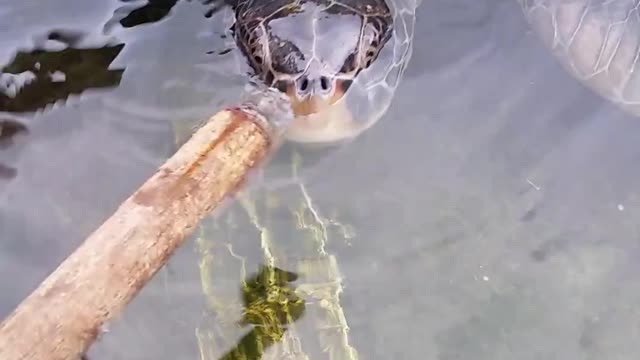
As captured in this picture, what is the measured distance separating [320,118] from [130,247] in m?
0.64

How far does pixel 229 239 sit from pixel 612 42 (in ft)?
3.42

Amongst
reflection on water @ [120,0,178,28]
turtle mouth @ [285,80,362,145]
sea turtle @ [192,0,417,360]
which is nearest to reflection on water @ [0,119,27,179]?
reflection on water @ [120,0,178,28]

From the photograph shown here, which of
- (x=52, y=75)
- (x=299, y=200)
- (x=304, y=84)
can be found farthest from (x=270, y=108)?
(x=52, y=75)

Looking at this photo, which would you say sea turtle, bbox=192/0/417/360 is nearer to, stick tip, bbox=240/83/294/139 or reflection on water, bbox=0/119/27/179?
stick tip, bbox=240/83/294/139

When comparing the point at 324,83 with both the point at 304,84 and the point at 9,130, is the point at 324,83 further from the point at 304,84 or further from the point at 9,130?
the point at 9,130

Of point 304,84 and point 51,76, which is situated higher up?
point 304,84

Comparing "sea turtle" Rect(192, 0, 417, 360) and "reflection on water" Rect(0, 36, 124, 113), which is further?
"reflection on water" Rect(0, 36, 124, 113)

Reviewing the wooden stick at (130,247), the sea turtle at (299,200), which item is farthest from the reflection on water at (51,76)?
the wooden stick at (130,247)

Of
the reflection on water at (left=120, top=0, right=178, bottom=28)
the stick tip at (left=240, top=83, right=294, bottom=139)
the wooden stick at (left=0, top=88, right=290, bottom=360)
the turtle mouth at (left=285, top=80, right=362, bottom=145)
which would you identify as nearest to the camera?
the wooden stick at (left=0, top=88, right=290, bottom=360)

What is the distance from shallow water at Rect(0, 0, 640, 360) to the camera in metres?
1.79

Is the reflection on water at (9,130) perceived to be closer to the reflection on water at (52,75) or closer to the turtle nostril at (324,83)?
the reflection on water at (52,75)

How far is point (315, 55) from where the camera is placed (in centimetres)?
179

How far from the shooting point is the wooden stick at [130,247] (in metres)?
1.12

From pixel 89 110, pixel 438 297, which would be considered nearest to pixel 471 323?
pixel 438 297
